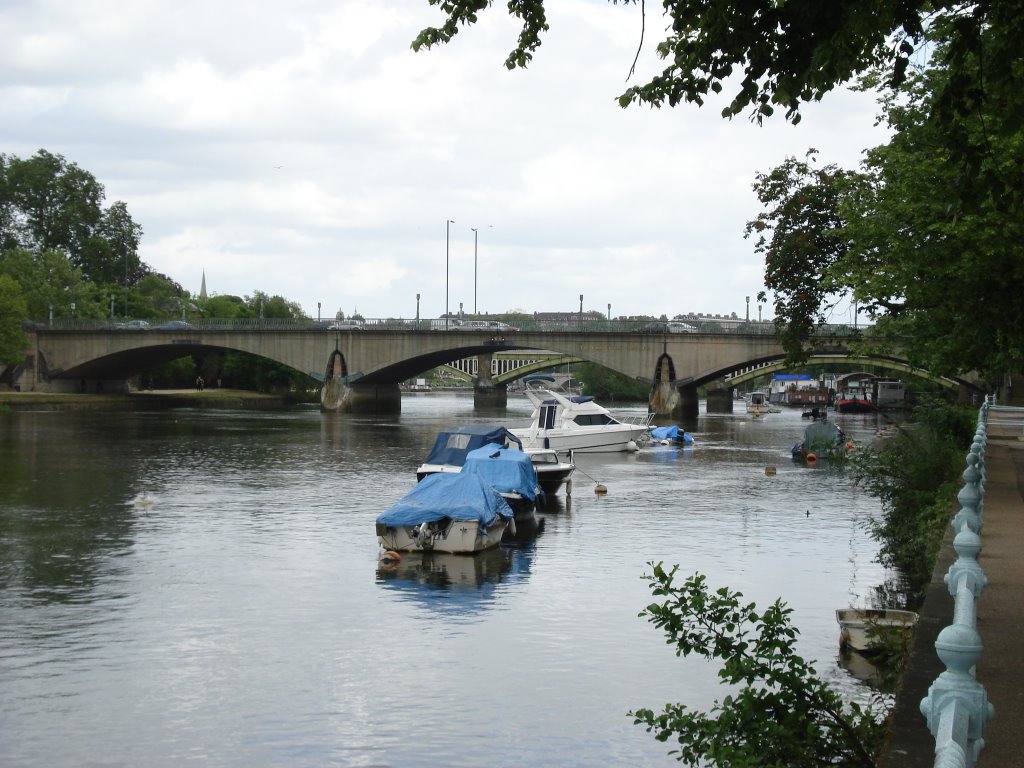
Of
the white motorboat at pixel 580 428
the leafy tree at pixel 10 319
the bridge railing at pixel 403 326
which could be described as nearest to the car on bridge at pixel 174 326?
the bridge railing at pixel 403 326

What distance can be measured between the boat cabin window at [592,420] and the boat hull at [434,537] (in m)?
36.7

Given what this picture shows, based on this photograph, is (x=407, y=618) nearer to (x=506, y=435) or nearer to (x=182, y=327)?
(x=506, y=435)

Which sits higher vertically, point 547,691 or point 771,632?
point 771,632

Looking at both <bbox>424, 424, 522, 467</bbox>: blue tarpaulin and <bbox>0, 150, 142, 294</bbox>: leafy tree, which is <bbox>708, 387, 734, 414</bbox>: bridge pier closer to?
<bbox>0, 150, 142, 294</bbox>: leafy tree

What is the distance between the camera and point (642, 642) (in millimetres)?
19516

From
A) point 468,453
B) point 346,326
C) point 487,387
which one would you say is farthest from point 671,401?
point 468,453

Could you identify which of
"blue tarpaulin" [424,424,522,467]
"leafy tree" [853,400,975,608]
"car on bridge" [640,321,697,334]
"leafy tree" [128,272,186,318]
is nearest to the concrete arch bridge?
"car on bridge" [640,321,697,334]

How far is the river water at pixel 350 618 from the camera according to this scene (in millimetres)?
15008

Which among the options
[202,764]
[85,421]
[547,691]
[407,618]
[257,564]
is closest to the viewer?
[202,764]

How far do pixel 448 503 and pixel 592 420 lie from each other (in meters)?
37.1

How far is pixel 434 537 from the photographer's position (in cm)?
2806

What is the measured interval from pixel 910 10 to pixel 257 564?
20051 millimetres

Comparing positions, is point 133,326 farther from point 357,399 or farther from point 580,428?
point 580,428

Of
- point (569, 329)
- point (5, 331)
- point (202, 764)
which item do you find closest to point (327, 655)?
point (202, 764)
